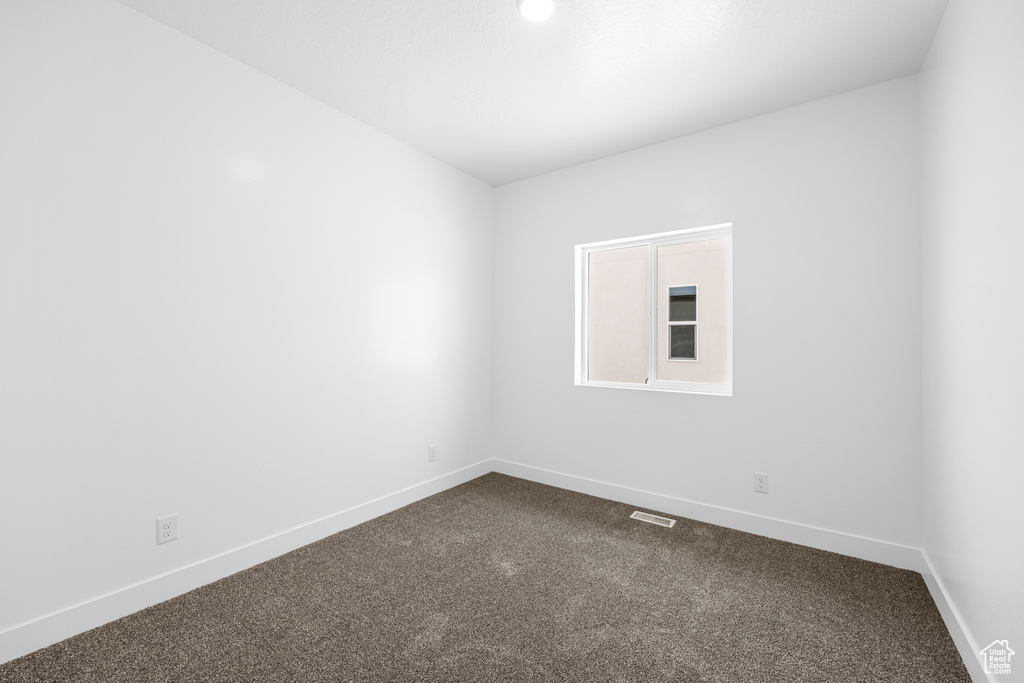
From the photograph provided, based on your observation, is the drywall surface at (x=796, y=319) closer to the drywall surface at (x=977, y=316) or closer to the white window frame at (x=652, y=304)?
the white window frame at (x=652, y=304)

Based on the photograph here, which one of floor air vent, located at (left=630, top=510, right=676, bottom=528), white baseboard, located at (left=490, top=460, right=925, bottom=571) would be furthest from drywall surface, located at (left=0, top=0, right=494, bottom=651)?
floor air vent, located at (left=630, top=510, right=676, bottom=528)

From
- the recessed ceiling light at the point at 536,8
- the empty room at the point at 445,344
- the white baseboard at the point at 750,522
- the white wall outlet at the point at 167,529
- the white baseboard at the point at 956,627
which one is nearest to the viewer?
the white baseboard at the point at 956,627

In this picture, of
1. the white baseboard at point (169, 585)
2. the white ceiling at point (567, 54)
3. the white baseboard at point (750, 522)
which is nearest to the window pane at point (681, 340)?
the white baseboard at point (750, 522)

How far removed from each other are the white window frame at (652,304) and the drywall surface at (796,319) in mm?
91

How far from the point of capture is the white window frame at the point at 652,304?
2.93 m

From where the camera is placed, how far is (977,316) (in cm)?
153

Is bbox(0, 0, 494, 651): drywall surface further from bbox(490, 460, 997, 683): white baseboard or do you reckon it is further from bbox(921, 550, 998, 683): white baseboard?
bbox(921, 550, 998, 683): white baseboard

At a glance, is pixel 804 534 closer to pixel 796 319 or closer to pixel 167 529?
pixel 796 319

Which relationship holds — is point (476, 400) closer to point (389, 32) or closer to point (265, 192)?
point (265, 192)

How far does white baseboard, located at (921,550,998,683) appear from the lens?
1456 mm

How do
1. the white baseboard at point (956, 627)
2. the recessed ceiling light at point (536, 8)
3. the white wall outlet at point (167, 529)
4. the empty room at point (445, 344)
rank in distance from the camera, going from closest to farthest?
the white baseboard at point (956, 627), the empty room at point (445, 344), the recessed ceiling light at point (536, 8), the white wall outlet at point (167, 529)

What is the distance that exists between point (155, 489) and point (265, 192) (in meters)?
1.61

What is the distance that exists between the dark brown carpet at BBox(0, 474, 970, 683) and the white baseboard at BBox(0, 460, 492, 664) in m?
0.05

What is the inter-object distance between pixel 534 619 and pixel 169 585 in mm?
1707
